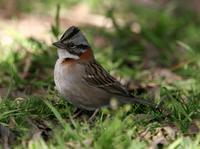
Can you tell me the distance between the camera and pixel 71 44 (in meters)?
6.82

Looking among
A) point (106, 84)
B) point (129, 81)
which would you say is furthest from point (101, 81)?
point (129, 81)

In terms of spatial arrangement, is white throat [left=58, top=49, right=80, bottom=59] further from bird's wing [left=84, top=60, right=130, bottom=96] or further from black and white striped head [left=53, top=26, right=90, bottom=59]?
bird's wing [left=84, top=60, right=130, bottom=96]

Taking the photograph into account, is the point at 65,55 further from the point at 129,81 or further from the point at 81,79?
the point at 129,81

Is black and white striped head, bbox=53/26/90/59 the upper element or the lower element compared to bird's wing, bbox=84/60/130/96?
upper

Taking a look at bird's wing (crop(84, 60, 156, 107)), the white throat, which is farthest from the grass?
the white throat

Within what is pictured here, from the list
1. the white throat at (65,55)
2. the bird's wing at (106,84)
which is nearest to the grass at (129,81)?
the bird's wing at (106,84)

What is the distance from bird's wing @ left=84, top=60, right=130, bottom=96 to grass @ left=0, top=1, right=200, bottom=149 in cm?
19

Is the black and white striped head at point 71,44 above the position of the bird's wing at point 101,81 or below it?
above

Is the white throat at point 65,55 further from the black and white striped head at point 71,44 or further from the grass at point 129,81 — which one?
the grass at point 129,81

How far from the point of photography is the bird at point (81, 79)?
21.9 ft

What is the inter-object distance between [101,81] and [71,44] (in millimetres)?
453

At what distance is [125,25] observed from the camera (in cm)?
1102

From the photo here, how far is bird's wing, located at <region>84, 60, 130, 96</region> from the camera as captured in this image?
6.80m

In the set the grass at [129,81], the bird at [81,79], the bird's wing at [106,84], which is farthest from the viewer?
the bird's wing at [106,84]
